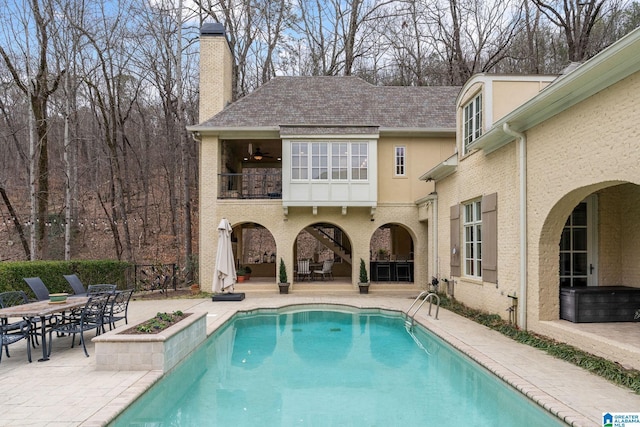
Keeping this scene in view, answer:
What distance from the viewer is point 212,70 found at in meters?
15.9

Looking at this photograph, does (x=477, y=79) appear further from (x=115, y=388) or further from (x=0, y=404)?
(x=0, y=404)

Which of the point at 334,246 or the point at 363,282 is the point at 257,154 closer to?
the point at 334,246

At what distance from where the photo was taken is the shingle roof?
15391 mm

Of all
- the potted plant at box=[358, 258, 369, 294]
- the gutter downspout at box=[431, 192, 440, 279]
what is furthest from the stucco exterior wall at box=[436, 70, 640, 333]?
the potted plant at box=[358, 258, 369, 294]

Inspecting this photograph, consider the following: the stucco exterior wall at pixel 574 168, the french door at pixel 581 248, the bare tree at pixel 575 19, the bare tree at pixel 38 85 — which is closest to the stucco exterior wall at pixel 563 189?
the stucco exterior wall at pixel 574 168

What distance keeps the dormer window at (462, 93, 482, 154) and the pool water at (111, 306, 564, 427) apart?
204 inches

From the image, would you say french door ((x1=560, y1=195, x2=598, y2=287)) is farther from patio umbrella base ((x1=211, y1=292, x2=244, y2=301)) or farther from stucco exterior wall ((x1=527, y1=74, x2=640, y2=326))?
patio umbrella base ((x1=211, y1=292, x2=244, y2=301))

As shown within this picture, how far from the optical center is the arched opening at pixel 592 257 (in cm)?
719

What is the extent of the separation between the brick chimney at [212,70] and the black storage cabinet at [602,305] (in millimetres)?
13488

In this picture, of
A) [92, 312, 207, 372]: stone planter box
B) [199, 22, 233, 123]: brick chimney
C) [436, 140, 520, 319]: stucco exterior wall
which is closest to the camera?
[92, 312, 207, 372]: stone planter box

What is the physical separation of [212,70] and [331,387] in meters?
13.7
